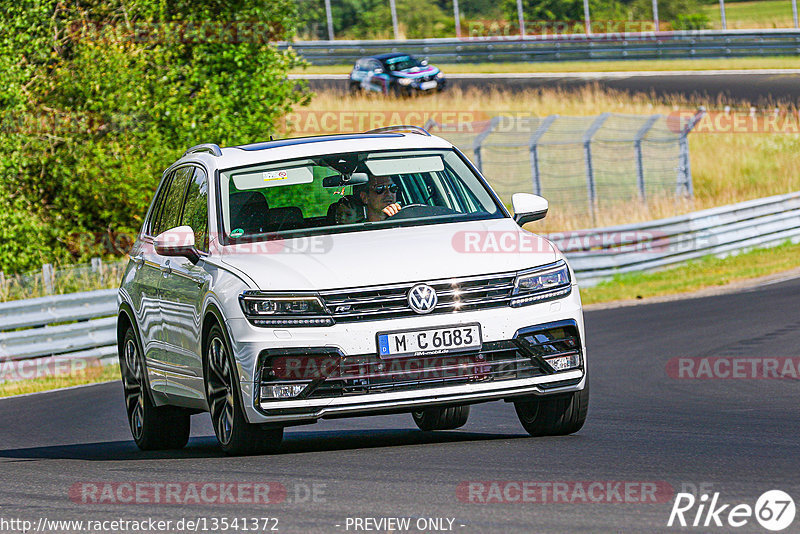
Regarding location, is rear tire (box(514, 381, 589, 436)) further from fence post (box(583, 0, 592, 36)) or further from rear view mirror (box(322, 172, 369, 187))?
fence post (box(583, 0, 592, 36))

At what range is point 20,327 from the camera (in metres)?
17.8

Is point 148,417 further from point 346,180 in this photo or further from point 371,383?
point 371,383

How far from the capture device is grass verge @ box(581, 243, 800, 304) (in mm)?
22406

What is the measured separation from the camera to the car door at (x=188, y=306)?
27.5 ft

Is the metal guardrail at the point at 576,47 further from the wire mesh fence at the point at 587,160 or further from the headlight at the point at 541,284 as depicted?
the headlight at the point at 541,284

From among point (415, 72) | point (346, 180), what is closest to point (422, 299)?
point (346, 180)

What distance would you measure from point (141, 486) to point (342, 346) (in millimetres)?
1232

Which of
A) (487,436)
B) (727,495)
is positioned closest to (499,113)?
(487,436)

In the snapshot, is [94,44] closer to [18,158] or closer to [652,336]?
[18,158]

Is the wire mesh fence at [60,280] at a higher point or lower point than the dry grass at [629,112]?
higher

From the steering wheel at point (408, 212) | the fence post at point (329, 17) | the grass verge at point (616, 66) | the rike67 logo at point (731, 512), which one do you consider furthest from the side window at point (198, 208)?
the fence post at point (329, 17)

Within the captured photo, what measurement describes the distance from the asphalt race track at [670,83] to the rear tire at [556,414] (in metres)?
32.3

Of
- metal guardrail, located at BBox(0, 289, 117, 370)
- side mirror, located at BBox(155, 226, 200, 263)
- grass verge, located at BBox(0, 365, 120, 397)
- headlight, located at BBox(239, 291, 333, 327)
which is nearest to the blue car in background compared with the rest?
metal guardrail, located at BBox(0, 289, 117, 370)

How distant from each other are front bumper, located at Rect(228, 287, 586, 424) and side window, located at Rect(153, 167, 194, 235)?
217 centimetres
